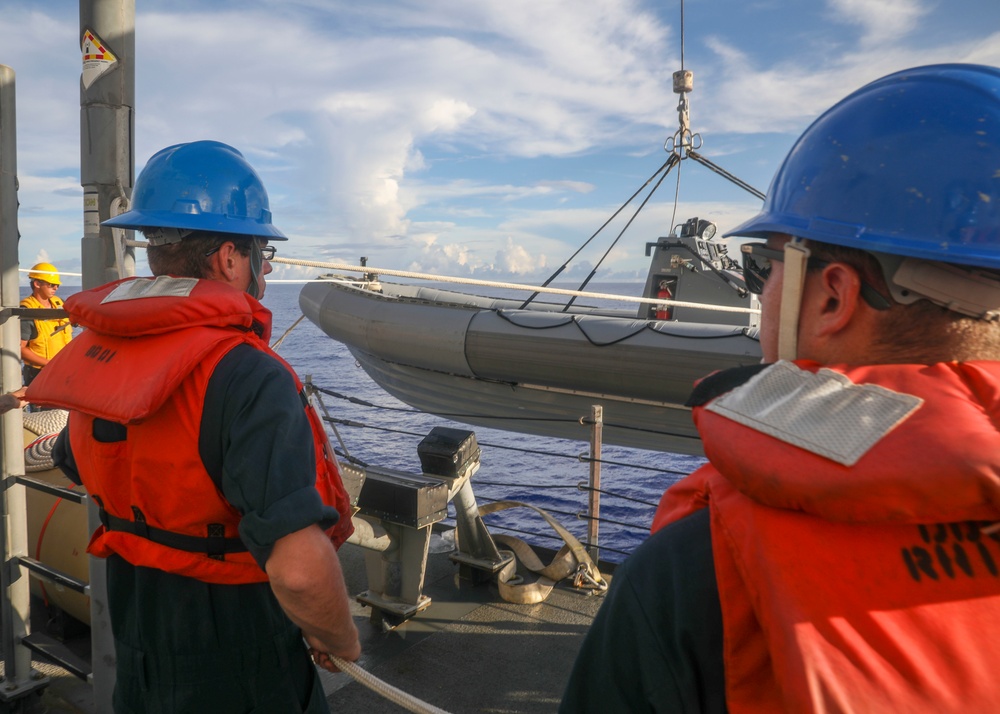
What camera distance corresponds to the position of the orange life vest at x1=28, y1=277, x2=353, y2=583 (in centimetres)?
125

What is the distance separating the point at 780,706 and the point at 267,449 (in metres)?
0.87

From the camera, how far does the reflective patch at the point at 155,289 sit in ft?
4.37

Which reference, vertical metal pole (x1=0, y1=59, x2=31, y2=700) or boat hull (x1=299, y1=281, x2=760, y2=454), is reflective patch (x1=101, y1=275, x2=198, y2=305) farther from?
boat hull (x1=299, y1=281, x2=760, y2=454)

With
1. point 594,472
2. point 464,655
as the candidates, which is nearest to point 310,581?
point 464,655

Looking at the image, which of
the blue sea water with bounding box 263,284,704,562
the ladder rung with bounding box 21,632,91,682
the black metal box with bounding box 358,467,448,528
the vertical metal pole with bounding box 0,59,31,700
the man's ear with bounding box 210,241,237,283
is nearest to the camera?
the man's ear with bounding box 210,241,237,283

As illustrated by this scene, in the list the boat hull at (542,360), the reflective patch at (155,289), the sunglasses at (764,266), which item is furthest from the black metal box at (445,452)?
the sunglasses at (764,266)

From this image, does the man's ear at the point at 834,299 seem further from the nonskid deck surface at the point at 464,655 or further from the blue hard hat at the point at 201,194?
the nonskid deck surface at the point at 464,655

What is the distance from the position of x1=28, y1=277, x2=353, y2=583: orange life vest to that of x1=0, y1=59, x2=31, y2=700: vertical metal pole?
0.77 metres

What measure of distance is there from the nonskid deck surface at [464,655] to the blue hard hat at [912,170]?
6.59 feet

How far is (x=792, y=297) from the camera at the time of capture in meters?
0.72

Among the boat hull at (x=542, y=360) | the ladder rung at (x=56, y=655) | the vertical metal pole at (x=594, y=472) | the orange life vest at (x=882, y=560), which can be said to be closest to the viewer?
the orange life vest at (x=882, y=560)

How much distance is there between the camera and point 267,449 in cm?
119

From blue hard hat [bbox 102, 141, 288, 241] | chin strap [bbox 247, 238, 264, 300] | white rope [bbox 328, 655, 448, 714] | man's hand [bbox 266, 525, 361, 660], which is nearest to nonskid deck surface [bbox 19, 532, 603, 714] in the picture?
white rope [bbox 328, 655, 448, 714]

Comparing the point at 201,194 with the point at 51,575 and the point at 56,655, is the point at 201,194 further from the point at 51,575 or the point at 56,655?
the point at 56,655
